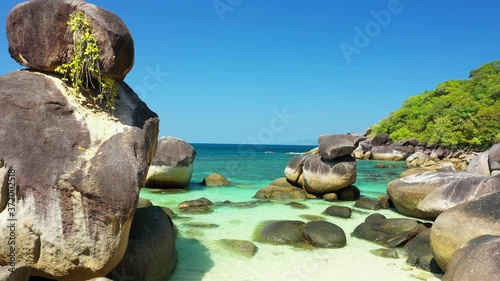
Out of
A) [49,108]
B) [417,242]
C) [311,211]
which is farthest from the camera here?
[311,211]

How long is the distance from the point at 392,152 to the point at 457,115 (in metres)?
8.84

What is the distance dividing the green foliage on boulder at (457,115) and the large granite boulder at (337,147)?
32.8 meters

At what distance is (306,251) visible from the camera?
8.63 m

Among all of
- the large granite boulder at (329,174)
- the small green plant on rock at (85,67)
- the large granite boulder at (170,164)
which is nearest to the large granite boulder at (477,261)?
the small green plant on rock at (85,67)

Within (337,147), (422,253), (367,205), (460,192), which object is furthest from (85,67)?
(337,147)

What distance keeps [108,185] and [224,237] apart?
5.31 m

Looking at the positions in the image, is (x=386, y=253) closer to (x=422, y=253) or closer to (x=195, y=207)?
(x=422, y=253)

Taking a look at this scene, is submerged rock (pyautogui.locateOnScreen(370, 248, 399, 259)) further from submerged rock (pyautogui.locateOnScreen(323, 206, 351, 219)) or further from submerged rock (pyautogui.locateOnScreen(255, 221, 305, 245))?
submerged rock (pyautogui.locateOnScreen(323, 206, 351, 219))

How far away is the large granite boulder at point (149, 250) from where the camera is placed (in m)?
5.81

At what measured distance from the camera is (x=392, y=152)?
1916 inches

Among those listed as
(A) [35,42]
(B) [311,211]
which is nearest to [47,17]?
(A) [35,42]

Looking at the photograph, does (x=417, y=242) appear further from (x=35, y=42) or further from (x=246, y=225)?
(x=35, y=42)

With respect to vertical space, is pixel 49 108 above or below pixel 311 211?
above

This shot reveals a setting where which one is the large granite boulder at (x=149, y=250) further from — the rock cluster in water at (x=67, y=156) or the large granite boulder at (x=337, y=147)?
the large granite boulder at (x=337, y=147)
